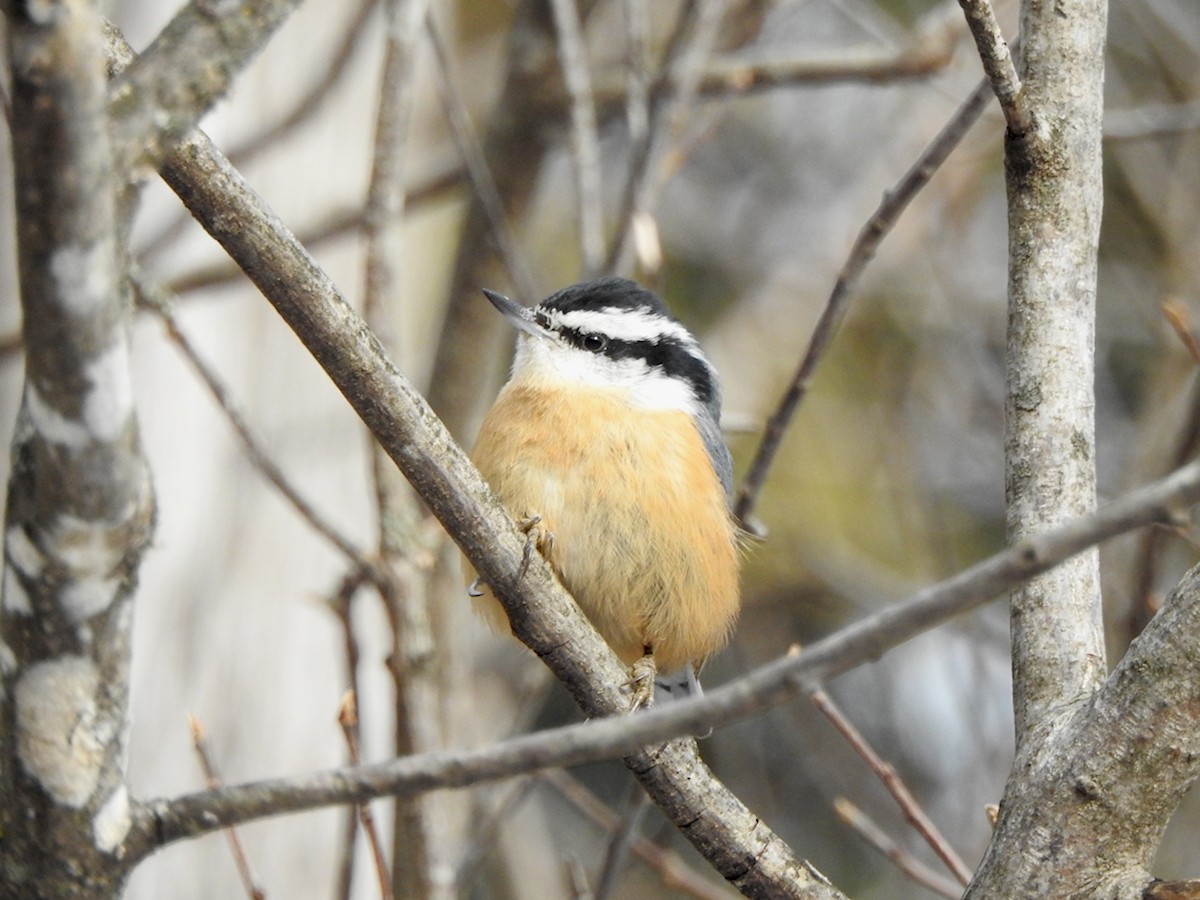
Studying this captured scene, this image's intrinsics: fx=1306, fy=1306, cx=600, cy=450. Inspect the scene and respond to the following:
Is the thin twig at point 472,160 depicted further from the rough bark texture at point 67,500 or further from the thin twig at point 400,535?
the rough bark texture at point 67,500

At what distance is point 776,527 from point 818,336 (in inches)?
153

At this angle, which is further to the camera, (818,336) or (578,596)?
(578,596)

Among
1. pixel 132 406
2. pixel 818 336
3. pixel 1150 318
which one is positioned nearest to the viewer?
pixel 132 406

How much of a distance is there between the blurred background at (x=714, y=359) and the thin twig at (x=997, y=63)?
0.68 meters

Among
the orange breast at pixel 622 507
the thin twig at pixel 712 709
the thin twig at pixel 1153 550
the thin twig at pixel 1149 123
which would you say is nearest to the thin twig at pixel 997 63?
the thin twig at pixel 712 709

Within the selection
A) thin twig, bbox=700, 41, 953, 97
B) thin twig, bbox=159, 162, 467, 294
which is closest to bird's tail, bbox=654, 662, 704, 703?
thin twig, bbox=159, 162, 467, 294

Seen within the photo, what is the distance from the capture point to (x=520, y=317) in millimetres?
3396

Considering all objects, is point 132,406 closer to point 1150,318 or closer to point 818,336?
point 818,336

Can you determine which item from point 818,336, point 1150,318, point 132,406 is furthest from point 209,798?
point 1150,318

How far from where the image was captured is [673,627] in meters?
3.03

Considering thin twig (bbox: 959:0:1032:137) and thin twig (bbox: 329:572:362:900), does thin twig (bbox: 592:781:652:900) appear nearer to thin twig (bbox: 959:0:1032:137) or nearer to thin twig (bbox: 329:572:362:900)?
thin twig (bbox: 329:572:362:900)

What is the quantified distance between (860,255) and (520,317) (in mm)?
1232

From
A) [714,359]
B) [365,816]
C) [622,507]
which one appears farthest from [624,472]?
[714,359]

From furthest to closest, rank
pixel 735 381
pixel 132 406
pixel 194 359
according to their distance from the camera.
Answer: pixel 735 381 → pixel 194 359 → pixel 132 406
